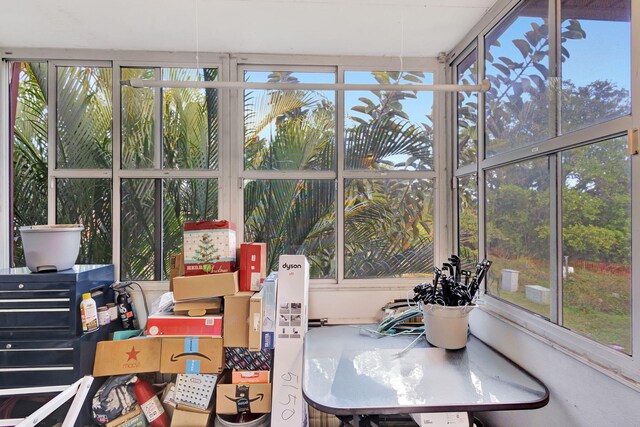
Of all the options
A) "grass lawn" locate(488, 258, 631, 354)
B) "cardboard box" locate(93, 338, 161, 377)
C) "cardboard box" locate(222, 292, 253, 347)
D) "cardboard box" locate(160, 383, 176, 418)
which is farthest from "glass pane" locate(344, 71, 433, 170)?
"cardboard box" locate(160, 383, 176, 418)

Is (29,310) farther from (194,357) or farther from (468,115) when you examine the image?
(468,115)

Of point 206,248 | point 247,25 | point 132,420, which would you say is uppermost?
point 247,25

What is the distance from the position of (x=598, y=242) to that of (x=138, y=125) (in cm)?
304

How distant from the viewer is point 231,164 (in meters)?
2.45

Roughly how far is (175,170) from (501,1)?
8.45ft

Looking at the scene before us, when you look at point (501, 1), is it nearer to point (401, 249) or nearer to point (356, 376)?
point (401, 249)

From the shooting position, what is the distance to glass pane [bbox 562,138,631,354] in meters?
1.13

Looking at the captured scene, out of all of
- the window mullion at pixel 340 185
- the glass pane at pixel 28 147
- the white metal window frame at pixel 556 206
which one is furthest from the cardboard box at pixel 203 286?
the white metal window frame at pixel 556 206

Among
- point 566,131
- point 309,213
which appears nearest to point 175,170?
point 309,213

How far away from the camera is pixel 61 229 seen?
1943 mm

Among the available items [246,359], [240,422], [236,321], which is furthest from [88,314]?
[240,422]

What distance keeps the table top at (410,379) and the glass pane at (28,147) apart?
2.48m

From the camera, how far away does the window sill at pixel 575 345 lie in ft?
3.48

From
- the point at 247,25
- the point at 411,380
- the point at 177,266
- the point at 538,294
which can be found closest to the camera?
the point at 411,380
